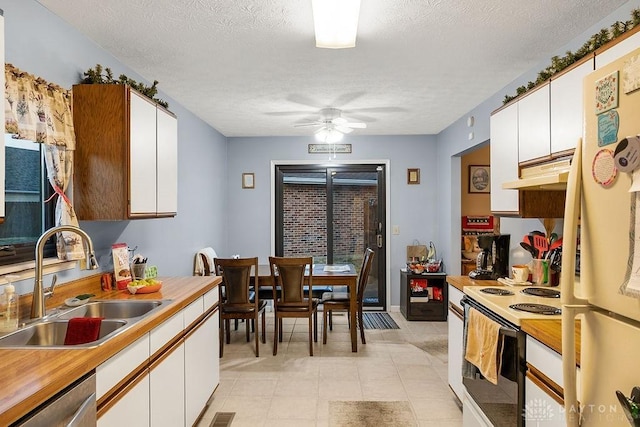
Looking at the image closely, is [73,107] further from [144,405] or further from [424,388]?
[424,388]

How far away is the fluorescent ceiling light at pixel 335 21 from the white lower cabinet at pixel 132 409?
6.24 ft

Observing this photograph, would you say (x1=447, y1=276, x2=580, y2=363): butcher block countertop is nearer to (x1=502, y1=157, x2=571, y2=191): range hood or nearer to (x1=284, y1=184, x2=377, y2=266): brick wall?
(x1=502, y1=157, x2=571, y2=191): range hood

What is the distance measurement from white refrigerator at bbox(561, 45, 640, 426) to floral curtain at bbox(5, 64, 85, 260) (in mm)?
2239

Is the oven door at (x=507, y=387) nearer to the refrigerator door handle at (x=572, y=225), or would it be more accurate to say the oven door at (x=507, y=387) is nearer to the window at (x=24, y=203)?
the refrigerator door handle at (x=572, y=225)

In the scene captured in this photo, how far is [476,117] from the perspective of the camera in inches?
163

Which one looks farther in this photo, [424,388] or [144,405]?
[424,388]

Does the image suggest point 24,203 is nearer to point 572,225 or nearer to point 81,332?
point 81,332

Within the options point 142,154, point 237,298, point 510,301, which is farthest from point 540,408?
point 237,298

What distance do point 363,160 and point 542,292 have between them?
11.8 ft

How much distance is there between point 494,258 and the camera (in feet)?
9.85

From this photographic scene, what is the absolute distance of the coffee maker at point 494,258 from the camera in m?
2.95

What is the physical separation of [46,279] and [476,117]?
3915 mm

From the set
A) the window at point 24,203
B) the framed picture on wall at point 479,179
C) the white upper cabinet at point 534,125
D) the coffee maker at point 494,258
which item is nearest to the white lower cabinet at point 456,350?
the coffee maker at point 494,258

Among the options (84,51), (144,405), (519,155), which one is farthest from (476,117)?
(144,405)
